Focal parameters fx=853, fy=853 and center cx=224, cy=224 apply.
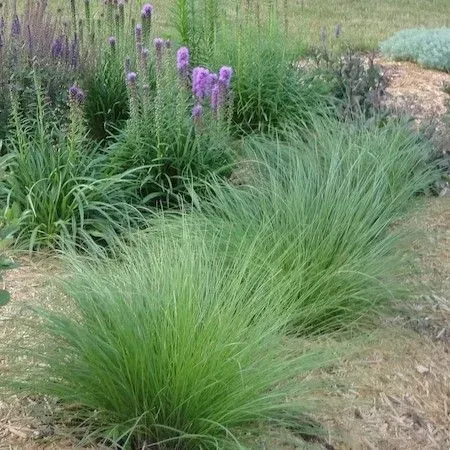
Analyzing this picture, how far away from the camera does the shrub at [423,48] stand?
934 centimetres

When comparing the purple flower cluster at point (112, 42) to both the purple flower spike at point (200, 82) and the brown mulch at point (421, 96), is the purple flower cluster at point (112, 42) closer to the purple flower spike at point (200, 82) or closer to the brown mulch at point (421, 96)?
the purple flower spike at point (200, 82)

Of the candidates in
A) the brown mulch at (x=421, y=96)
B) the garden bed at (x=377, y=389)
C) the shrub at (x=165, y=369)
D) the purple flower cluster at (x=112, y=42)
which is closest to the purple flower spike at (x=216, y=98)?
the purple flower cluster at (x=112, y=42)

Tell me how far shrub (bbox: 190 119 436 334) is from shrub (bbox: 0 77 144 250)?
19.3 inches

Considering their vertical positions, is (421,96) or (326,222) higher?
(326,222)

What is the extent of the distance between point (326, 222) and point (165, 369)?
1.46 m

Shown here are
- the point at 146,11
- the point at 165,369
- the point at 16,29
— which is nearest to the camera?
the point at 165,369

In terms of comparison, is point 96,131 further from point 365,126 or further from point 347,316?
point 347,316

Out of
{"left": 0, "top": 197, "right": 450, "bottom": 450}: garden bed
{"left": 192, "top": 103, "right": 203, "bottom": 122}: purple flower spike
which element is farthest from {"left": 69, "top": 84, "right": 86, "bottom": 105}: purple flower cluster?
{"left": 0, "top": 197, "right": 450, "bottom": 450}: garden bed

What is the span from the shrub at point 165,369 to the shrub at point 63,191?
1315 millimetres

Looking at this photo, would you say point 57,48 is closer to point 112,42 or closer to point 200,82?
point 112,42

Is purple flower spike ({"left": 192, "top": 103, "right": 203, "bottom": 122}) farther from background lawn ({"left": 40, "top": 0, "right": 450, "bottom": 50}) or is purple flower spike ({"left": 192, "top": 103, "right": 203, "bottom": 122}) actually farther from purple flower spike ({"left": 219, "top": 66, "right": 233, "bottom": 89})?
background lawn ({"left": 40, "top": 0, "right": 450, "bottom": 50})

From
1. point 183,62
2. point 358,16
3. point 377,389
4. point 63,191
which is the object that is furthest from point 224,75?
point 358,16

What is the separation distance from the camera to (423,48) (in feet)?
31.0

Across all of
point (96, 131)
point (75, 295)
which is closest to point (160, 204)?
point (96, 131)
